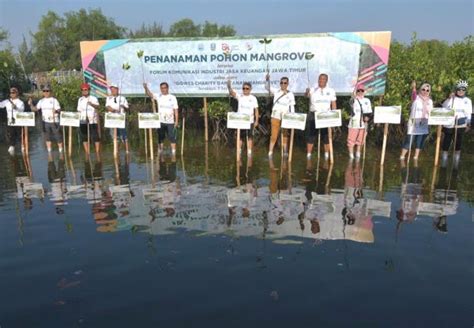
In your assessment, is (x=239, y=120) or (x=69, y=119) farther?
(x=69, y=119)

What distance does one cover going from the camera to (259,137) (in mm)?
14844

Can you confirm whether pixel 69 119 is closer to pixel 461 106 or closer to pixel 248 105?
pixel 248 105

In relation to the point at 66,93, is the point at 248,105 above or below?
below

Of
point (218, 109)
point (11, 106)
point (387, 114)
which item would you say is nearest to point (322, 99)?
point (387, 114)

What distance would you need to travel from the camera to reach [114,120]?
36.6 feet

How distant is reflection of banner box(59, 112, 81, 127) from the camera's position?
11.3 m

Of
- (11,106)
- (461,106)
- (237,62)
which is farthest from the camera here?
(237,62)

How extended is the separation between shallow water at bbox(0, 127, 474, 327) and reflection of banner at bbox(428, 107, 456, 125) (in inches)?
49.4

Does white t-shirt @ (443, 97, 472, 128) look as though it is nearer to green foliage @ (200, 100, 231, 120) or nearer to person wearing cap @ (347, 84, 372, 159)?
person wearing cap @ (347, 84, 372, 159)

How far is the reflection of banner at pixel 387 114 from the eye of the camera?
10.1 m

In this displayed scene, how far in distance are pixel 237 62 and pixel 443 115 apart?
6110mm

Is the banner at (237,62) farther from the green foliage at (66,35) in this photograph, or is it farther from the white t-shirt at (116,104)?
the green foliage at (66,35)

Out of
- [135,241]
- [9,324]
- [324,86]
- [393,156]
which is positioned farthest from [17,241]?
[393,156]

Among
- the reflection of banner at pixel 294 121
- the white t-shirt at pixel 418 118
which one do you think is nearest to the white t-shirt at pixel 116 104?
the reflection of banner at pixel 294 121
